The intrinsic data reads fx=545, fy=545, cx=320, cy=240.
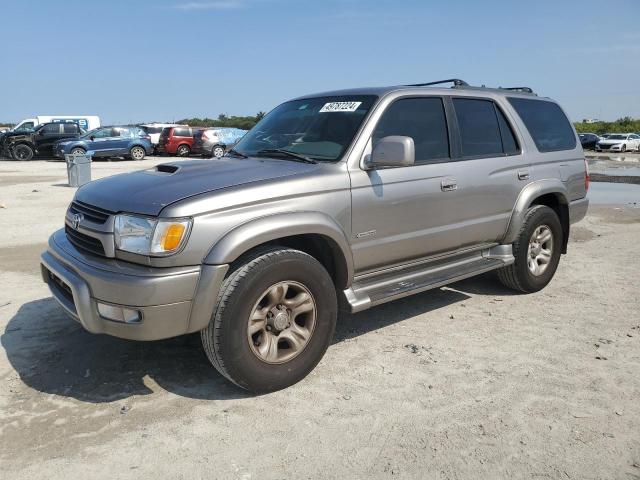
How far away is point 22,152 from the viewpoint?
994 inches

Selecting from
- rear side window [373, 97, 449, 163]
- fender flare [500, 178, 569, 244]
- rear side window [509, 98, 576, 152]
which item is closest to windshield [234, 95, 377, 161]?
rear side window [373, 97, 449, 163]

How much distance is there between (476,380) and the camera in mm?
3465

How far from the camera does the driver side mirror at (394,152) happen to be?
3.55m

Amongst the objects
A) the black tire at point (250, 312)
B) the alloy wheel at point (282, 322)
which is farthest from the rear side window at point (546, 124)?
the alloy wheel at point (282, 322)

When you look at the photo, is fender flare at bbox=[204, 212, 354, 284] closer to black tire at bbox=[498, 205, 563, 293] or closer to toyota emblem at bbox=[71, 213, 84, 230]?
toyota emblem at bbox=[71, 213, 84, 230]

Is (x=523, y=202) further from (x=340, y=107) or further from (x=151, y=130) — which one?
(x=151, y=130)

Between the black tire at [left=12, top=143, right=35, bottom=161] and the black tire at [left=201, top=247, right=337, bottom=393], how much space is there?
26049 mm

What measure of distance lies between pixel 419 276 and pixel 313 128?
4.50 ft

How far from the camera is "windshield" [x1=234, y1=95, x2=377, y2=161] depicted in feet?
12.7

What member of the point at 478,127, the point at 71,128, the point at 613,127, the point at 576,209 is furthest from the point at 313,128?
the point at 613,127

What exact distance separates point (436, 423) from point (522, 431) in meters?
0.45

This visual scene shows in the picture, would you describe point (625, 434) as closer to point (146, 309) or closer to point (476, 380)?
point (476, 380)

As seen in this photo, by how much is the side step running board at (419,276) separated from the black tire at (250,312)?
314 mm

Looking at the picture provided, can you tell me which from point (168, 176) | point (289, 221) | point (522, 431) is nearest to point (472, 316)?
point (522, 431)
